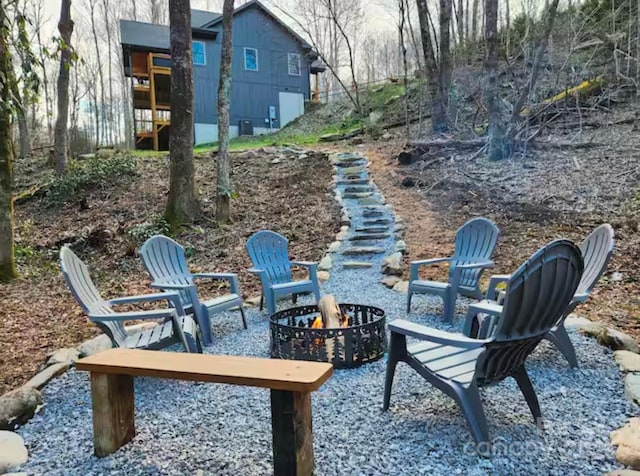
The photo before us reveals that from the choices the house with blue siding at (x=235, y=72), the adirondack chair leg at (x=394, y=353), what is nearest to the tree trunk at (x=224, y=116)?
the adirondack chair leg at (x=394, y=353)

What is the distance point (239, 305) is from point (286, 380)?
2.44 m

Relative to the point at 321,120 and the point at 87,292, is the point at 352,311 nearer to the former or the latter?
the point at 87,292

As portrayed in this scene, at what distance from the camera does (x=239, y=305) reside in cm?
426

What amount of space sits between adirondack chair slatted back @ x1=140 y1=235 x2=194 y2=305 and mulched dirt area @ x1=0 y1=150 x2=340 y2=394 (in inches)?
32.1


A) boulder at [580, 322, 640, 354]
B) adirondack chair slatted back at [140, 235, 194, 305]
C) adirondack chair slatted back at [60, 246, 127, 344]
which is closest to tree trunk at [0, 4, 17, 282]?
adirondack chair slatted back at [140, 235, 194, 305]

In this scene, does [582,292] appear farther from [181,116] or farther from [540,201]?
[181,116]

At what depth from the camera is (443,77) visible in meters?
11.0

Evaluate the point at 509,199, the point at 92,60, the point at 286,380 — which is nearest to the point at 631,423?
the point at 286,380

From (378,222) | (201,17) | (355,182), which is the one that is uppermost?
(201,17)

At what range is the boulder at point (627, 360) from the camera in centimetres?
288

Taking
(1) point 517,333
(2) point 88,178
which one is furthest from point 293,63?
(1) point 517,333

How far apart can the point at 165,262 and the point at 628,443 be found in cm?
360

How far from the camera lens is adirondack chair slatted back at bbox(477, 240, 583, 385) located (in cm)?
203

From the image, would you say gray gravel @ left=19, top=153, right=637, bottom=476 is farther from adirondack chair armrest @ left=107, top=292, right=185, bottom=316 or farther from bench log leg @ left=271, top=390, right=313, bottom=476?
adirondack chair armrest @ left=107, top=292, right=185, bottom=316
